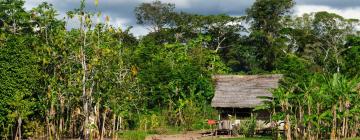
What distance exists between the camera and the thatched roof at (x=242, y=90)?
26.7 meters

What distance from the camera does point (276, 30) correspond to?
49.2 meters

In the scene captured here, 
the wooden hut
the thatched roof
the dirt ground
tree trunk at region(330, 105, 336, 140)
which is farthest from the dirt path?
tree trunk at region(330, 105, 336, 140)

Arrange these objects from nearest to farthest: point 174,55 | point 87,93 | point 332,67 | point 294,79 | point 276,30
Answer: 1. point 87,93
2. point 294,79
3. point 174,55
4. point 332,67
5. point 276,30

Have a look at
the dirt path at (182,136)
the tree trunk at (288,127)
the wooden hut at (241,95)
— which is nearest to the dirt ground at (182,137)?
the dirt path at (182,136)

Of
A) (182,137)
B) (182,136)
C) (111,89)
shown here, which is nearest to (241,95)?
(182,136)

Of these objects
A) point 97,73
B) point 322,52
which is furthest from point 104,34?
point 322,52

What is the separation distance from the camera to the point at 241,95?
27.2 m

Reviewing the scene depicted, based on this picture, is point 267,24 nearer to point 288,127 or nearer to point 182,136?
point 182,136

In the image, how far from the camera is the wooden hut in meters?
26.7

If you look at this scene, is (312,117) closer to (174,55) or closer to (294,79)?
(294,79)

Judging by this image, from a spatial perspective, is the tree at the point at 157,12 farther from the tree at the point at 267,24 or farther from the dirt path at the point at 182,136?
the dirt path at the point at 182,136

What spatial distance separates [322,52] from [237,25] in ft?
25.2

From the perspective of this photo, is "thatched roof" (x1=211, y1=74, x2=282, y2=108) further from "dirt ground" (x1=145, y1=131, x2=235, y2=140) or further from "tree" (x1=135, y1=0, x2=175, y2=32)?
"tree" (x1=135, y1=0, x2=175, y2=32)

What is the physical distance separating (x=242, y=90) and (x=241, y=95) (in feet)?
1.33
